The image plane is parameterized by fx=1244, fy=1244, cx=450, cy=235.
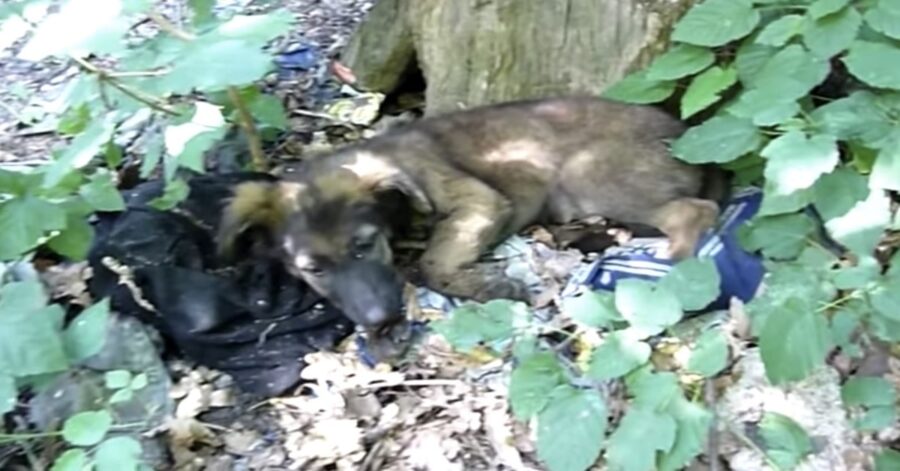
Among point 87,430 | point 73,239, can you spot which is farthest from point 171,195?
point 87,430

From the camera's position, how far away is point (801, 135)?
3879 mm

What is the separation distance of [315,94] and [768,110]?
2.74 m

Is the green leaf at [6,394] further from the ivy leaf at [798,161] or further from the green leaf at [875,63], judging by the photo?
the green leaf at [875,63]

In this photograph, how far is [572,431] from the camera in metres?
3.54

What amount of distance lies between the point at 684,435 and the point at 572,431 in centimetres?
32

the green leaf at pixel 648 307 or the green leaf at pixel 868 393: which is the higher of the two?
the green leaf at pixel 648 307

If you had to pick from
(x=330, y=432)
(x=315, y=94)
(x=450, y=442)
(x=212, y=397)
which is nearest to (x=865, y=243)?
(x=450, y=442)

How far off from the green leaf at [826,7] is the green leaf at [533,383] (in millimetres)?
1487

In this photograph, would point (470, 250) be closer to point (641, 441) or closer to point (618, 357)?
point (618, 357)

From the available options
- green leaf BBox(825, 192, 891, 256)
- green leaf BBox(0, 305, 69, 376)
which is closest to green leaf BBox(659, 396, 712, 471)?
green leaf BBox(825, 192, 891, 256)

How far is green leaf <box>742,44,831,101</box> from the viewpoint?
4.04 m

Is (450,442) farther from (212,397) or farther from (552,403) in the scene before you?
(212,397)

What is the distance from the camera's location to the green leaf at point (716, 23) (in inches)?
171

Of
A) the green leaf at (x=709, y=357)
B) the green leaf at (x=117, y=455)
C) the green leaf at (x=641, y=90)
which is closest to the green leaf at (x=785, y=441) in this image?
the green leaf at (x=709, y=357)
